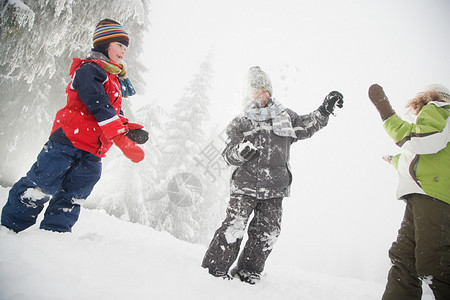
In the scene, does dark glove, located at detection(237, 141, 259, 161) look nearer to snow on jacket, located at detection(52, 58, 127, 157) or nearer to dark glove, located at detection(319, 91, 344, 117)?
snow on jacket, located at detection(52, 58, 127, 157)

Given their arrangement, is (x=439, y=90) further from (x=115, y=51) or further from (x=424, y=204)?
(x=115, y=51)

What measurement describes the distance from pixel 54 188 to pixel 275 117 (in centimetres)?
240

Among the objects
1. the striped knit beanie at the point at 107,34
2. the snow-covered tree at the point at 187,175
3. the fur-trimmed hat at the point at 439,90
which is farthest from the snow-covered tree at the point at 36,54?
the fur-trimmed hat at the point at 439,90

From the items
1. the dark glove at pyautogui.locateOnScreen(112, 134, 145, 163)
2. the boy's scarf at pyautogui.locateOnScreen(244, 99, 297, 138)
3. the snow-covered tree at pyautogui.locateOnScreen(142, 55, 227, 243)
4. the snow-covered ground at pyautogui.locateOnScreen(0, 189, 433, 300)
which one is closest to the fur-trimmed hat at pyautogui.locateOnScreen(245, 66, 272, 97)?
the boy's scarf at pyautogui.locateOnScreen(244, 99, 297, 138)

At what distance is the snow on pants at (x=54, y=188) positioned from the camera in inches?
77.0

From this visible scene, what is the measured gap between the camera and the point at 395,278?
191cm

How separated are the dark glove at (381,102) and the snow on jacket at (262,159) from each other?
2.48 ft

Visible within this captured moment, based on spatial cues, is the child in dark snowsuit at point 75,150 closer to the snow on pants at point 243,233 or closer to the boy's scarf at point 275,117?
the snow on pants at point 243,233

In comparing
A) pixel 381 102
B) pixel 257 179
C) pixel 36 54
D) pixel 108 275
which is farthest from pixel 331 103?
pixel 36 54

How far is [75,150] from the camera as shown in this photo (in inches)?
83.7

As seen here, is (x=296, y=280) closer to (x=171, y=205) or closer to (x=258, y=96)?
(x=258, y=96)

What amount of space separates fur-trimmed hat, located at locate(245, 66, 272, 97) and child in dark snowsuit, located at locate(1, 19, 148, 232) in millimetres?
1560

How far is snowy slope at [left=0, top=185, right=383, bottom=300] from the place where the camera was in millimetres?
1170

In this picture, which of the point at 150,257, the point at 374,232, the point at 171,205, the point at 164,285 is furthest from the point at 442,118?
the point at 374,232
